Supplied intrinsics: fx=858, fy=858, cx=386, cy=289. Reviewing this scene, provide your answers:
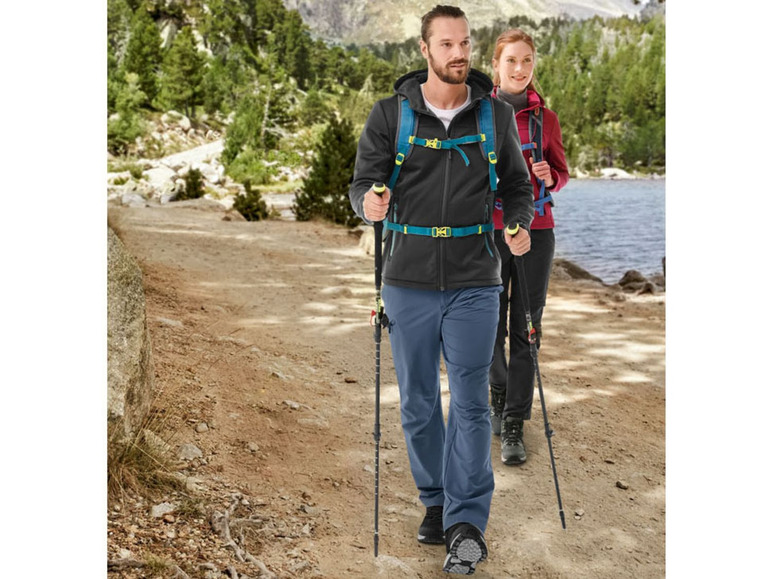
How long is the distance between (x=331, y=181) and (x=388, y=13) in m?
2.00

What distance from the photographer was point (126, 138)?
9.82 m

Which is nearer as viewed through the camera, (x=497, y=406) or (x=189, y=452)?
(x=189, y=452)

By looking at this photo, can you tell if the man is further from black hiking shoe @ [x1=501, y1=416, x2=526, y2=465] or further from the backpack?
black hiking shoe @ [x1=501, y1=416, x2=526, y2=465]

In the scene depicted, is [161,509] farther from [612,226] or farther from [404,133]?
[612,226]

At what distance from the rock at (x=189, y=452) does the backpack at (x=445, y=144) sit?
1.41 metres

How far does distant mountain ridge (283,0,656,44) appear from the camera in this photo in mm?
8250

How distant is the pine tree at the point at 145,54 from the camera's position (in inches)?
371

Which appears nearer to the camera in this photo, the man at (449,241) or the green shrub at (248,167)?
the man at (449,241)

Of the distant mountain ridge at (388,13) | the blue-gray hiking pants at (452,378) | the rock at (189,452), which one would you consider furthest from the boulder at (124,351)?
the distant mountain ridge at (388,13)

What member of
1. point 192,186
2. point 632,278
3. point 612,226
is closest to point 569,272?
point 632,278

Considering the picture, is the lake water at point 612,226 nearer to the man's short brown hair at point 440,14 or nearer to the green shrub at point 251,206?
the green shrub at point 251,206

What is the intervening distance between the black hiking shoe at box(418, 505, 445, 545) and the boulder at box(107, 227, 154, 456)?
114 cm

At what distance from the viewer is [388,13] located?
382 inches
